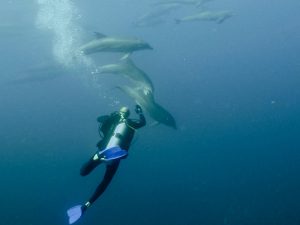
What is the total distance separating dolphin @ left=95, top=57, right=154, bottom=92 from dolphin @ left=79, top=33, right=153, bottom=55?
0.47m

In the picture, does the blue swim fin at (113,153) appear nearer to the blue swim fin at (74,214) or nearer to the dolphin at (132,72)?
the blue swim fin at (74,214)

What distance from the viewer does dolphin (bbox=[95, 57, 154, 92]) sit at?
1469 centimetres

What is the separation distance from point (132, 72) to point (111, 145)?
8.36 metres

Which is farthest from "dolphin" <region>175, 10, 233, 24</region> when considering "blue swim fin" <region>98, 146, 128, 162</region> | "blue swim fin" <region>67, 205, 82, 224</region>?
"blue swim fin" <region>67, 205, 82, 224</region>

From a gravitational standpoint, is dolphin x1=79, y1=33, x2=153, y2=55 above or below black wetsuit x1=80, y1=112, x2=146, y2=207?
below

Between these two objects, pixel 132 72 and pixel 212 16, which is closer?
pixel 132 72

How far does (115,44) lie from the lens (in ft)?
50.4

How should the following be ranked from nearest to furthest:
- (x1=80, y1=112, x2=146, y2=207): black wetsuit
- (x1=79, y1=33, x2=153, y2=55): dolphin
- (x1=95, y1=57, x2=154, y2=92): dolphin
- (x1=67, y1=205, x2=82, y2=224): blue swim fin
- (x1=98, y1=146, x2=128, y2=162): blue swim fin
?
(x1=67, y1=205, x2=82, y2=224): blue swim fin
(x1=98, y1=146, x2=128, y2=162): blue swim fin
(x1=80, y1=112, x2=146, y2=207): black wetsuit
(x1=95, y1=57, x2=154, y2=92): dolphin
(x1=79, y1=33, x2=153, y2=55): dolphin

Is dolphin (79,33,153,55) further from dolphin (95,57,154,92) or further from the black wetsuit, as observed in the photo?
the black wetsuit

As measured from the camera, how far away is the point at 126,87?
14.1 meters

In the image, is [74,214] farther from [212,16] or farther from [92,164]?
[212,16]

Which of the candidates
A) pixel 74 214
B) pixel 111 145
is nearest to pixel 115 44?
pixel 111 145

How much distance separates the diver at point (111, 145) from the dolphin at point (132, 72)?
20.8 ft

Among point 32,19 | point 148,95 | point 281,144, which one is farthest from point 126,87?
point 32,19
